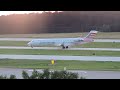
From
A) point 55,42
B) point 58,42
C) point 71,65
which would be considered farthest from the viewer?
point 58,42

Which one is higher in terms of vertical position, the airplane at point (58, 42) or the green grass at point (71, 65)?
the airplane at point (58, 42)

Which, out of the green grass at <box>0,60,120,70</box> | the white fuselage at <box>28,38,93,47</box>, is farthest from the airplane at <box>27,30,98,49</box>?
the green grass at <box>0,60,120,70</box>

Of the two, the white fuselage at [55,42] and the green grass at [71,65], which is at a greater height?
the white fuselage at [55,42]

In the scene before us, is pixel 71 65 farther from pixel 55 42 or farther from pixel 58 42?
pixel 58 42

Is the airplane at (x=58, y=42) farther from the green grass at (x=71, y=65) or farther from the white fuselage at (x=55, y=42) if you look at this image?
the green grass at (x=71, y=65)

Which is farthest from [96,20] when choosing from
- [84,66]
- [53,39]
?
[53,39]

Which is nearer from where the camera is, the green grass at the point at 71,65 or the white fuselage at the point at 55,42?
the green grass at the point at 71,65

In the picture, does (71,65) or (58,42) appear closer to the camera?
(71,65)

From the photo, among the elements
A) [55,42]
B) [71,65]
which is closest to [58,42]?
[55,42]

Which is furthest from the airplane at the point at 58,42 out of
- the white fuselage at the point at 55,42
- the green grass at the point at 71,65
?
the green grass at the point at 71,65

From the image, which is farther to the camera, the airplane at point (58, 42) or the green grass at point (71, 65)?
the airplane at point (58, 42)

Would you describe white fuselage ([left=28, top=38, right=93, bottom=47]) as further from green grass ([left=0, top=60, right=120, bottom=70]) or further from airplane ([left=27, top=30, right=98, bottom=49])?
green grass ([left=0, top=60, right=120, bottom=70])
